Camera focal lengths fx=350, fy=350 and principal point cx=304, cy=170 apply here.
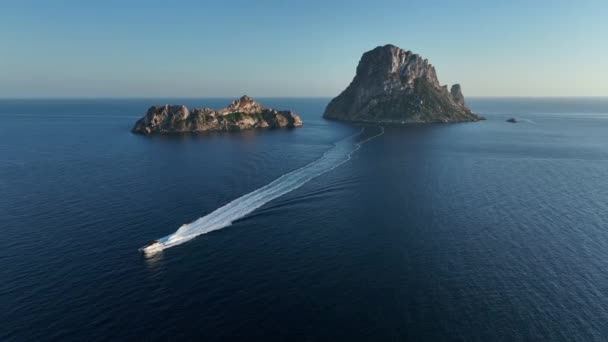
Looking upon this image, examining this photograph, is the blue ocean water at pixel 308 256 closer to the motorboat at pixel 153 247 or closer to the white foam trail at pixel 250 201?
the white foam trail at pixel 250 201

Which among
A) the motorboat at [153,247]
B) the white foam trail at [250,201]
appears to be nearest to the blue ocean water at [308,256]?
the white foam trail at [250,201]

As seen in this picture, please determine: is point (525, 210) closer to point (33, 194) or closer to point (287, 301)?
point (287, 301)

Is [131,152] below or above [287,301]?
above

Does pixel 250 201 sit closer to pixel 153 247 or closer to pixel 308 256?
pixel 153 247

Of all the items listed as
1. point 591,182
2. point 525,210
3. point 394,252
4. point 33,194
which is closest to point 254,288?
point 394,252

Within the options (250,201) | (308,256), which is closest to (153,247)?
(308,256)
